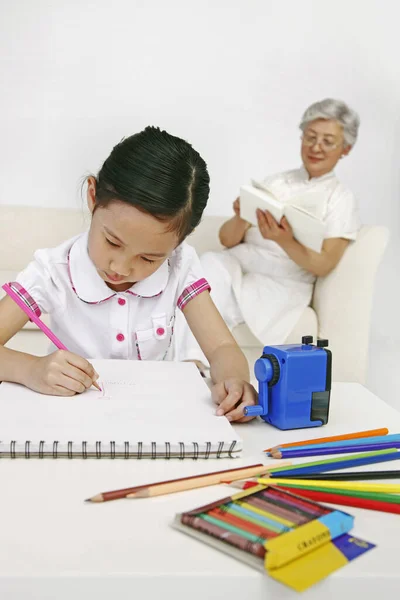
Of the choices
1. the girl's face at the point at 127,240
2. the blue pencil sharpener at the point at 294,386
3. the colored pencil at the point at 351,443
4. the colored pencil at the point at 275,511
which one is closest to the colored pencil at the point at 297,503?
the colored pencil at the point at 275,511

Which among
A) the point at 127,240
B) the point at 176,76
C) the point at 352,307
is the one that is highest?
the point at 176,76

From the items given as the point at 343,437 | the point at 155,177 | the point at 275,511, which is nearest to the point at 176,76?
the point at 155,177

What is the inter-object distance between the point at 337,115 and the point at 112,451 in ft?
7.33

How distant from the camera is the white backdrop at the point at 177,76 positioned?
10.4 ft

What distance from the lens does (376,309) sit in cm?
365

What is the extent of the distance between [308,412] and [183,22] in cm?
277

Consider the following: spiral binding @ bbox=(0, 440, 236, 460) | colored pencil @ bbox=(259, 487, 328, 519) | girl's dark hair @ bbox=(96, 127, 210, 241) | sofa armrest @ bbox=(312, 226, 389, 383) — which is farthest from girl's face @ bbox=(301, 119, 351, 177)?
colored pencil @ bbox=(259, 487, 328, 519)

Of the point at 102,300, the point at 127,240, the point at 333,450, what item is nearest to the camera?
the point at 333,450

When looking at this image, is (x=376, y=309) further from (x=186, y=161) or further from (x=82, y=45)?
(x=186, y=161)

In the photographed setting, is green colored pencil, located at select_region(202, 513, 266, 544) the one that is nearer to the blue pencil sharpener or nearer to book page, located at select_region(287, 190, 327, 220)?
the blue pencil sharpener

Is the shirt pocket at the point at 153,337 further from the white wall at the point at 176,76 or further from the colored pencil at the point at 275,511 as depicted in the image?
the white wall at the point at 176,76

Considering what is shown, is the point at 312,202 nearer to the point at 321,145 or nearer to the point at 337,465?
the point at 321,145

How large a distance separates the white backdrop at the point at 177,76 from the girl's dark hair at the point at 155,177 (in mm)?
2254

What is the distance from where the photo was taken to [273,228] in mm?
2436
